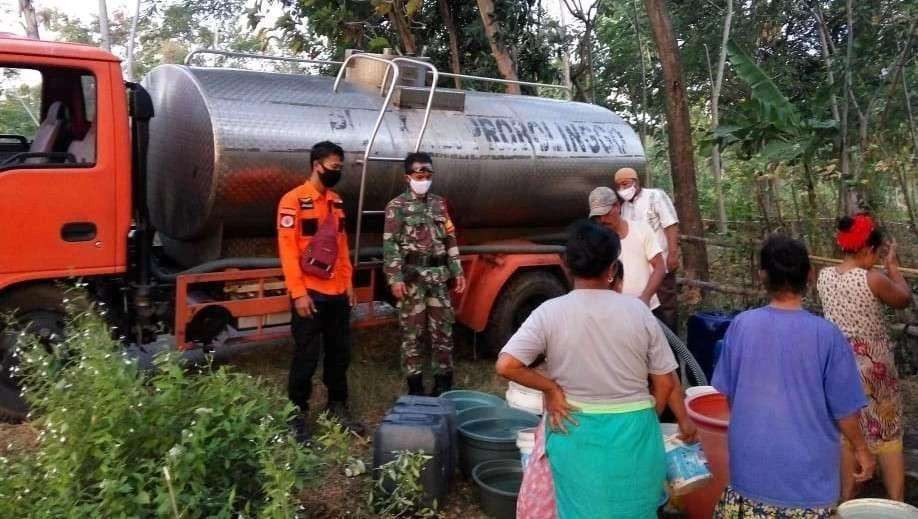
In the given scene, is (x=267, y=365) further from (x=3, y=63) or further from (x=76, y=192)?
(x=3, y=63)

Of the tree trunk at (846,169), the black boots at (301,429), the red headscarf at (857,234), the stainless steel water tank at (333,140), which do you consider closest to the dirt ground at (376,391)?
the black boots at (301,429)

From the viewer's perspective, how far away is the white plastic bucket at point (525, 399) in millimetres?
3879

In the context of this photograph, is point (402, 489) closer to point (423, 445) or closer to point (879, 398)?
point (423, 445)

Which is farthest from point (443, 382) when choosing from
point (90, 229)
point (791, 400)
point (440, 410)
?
point (791, 400)

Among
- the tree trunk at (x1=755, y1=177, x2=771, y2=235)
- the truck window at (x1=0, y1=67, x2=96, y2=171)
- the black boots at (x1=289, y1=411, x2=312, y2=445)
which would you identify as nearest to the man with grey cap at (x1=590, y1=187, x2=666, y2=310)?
the black boots at (x1=289, y1=411, x2=312, y2=445)

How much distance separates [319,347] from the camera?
4.46 m

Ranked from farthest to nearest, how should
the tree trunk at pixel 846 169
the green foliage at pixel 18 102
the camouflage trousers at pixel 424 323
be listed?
the tree trunk at pixel 846 169 < the camouflage trousers at pixel 424 323 < the green foliage at pixel 18 102

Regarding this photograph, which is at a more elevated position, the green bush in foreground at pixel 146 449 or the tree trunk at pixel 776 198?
the tree trunk at pixel 776 198

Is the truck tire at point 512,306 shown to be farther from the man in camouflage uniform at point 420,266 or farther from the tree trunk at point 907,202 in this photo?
the tree trunk at point 907,202

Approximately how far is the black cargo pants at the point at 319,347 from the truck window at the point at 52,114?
1.68 m

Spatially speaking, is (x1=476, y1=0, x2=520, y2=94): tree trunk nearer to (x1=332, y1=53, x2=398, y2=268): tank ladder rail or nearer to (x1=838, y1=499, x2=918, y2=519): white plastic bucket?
(x1=332, y1=53, x2=398, y2=268): tank ladder rail

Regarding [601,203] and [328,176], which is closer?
[601,203]

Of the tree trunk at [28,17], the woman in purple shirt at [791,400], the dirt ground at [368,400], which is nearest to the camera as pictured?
the woman in purple shirt at [791,400]

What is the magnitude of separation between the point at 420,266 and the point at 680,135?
3.55m
